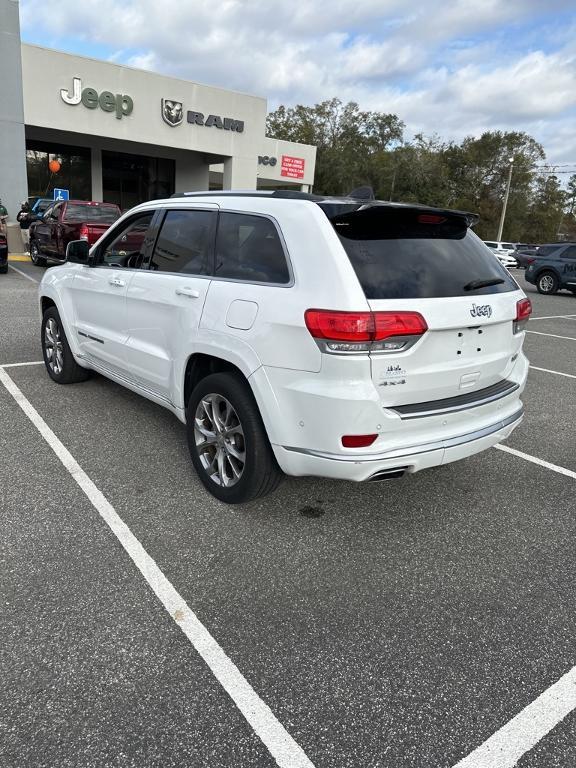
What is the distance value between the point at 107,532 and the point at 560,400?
509 centimetres

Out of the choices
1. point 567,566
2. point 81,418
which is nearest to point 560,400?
point 567,566

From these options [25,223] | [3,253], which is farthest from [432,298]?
[25,223]

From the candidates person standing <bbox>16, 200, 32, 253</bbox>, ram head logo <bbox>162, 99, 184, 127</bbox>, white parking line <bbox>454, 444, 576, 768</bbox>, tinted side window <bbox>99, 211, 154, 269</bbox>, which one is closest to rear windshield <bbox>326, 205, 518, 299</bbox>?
white parking line <bbox>454, 444, 576, 768</bbox>

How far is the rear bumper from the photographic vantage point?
2.82 metres

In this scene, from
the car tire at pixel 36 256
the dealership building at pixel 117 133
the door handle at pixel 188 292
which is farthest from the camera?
the dealership building at pixel 117 133

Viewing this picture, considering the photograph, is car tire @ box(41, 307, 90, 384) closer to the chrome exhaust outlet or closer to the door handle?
the door handle

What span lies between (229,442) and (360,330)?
1179 millimetres

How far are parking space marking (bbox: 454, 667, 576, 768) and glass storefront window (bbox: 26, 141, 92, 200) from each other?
32613 millimetres

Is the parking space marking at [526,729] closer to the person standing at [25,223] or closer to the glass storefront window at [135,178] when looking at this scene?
the person standing at [25,223]

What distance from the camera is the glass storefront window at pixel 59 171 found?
98.1 ft

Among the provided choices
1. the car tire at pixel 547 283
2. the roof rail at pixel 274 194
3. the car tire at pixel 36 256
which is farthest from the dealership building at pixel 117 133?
the roof rail at pixel 274 194

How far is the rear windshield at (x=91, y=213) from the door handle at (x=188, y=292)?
37.9 feet

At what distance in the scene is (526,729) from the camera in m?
2.07

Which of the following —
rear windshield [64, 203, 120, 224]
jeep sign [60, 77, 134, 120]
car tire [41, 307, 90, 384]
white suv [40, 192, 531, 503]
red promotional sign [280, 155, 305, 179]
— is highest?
jeep sign [60, 77, 134, 120]
